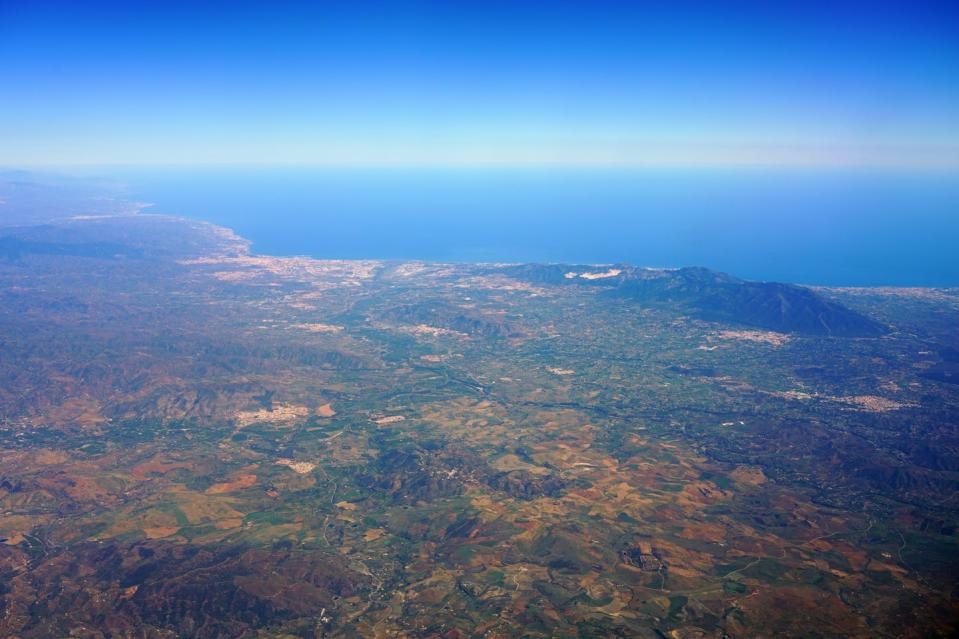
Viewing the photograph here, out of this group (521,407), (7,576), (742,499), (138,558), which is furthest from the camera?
(521,407)

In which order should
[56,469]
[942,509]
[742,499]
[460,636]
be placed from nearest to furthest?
[460,636] < [942,509] < [742,499] < [56,469]

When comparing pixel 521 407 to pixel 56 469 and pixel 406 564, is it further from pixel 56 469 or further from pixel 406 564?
pixel 56 469

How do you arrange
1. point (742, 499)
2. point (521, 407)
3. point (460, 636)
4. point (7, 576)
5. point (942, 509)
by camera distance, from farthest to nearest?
point (521, 407) < point (742, 499) < point (942, 509) < point (7, 576) < point (460, 636)

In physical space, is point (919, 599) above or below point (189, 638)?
above

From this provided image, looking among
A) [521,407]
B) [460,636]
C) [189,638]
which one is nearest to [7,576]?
[189,638]

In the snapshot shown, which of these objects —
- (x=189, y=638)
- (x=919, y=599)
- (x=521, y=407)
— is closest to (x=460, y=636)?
(x=189, y=638)

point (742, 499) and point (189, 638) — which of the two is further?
point (742, 499)

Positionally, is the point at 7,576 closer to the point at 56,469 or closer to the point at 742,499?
the point at 56,469

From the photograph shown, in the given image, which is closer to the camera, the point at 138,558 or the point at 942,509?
the point at 138,558

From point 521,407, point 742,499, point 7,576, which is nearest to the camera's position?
point 7,576
